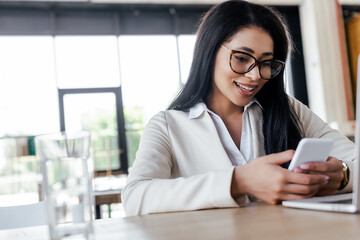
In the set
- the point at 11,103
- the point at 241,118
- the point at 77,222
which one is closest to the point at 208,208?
the point at 77,222

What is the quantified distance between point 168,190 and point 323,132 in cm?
78

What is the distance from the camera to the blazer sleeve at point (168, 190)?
35.7 inches

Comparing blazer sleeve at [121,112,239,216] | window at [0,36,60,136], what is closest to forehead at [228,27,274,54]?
blazer sleeve at [121,112,239,216]

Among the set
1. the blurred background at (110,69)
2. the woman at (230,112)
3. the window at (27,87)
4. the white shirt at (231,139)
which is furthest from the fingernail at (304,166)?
the window at (27,87)

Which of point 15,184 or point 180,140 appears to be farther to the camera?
point 15,184

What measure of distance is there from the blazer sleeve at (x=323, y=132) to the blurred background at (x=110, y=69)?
3668 mm

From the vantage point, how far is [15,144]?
5.29m

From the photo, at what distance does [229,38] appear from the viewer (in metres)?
1.39

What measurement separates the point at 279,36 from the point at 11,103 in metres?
4.52

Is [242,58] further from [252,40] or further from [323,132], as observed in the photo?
→ [323,132]

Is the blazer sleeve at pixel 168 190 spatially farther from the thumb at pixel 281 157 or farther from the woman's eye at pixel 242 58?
the woman's eye at pixel 242 58

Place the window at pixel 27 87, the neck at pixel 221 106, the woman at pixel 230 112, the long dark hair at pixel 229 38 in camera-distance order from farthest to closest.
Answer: the window at pixel 27 87 < the neck at pixel 221 106 < the long dark hair at pixel 229 38 < the woman at pixel 230 112

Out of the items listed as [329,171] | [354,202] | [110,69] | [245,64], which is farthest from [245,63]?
[110,69]

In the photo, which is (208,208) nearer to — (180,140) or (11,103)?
(180,140)
